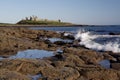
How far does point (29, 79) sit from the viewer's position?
11.1m

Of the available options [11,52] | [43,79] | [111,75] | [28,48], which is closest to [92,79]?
[111,75]

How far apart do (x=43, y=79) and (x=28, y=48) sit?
1270cm

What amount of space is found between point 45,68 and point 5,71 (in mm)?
1706

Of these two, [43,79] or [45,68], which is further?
[45,68]

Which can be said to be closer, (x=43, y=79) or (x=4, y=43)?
(x=43, y=79)

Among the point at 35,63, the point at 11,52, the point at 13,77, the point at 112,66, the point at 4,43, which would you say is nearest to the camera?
the point at 13,77

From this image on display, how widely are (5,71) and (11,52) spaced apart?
28.1ft

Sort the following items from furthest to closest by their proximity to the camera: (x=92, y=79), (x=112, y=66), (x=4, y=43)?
(x=4, y=43) → (x=112, y=66) → (x=92, y=79)

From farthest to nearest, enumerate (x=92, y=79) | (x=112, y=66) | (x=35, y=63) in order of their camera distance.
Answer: (x=112, y=66), (x=35, y=63), (x=92, y=79)

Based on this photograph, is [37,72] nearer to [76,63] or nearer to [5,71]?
[5,71]

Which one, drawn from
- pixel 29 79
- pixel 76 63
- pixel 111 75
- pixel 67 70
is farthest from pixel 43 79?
pixel 76 63

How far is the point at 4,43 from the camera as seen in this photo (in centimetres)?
2327

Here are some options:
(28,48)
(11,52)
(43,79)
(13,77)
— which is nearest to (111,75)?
(43,79)

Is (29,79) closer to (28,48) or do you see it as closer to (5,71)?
(5,71)
